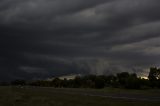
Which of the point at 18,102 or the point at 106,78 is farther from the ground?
the point at 106,78

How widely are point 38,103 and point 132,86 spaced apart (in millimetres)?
63645

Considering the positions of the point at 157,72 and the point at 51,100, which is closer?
the point at 51,100

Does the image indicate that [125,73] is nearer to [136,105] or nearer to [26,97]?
[26,97]

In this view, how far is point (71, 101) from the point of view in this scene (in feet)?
167

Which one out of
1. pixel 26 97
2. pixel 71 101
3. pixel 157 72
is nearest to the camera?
pixel 71 101

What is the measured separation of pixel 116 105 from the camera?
144 ft

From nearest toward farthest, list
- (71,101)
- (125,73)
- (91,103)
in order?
A: (91,103) → (71,101) → (125,73)

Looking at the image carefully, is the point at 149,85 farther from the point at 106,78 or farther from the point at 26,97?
the point at 26,97

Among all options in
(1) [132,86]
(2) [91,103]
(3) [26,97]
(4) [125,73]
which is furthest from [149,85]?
(2) [91,103]

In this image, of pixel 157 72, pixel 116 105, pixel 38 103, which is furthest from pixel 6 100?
pixel 157 72

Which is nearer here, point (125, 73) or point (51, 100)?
point (51, 100)

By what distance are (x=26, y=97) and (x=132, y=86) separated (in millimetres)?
56704

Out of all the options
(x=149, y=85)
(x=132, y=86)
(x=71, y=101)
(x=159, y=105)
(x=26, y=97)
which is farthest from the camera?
(x=149, y=85)

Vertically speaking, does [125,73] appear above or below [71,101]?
above
